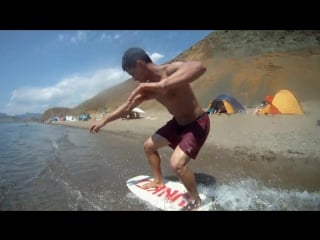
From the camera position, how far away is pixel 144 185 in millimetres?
5277

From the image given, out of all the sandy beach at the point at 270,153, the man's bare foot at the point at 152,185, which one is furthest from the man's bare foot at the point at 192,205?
the sandy beach at the point at 270,153

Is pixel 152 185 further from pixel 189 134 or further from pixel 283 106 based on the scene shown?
pixel 283 106

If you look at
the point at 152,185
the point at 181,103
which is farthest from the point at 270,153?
the point at 181,103

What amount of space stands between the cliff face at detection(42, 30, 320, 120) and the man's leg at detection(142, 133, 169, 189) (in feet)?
86.4

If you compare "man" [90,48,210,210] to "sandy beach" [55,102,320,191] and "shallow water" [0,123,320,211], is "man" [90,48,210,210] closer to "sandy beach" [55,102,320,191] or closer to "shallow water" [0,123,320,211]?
"shallow water" [0,123,320,211]

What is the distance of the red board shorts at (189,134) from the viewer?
4.24 m

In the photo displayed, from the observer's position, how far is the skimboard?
437 cm

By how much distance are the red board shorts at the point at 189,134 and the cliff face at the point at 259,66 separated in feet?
86.8

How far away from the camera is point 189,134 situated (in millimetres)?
4371

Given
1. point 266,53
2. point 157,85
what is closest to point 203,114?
point 157,85

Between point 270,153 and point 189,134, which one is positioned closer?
point 189,134

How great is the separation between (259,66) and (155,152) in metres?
37.1

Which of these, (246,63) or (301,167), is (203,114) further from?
(246,63)

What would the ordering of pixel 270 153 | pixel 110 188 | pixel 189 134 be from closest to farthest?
pixel 189 134 < pixel 110 188 < pixel 270 153
